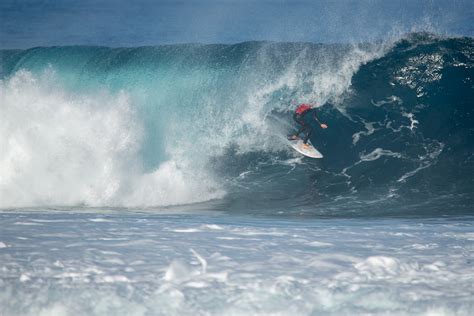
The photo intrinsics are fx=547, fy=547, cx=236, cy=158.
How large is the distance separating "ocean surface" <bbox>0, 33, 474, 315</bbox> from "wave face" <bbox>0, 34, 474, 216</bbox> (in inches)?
1.5

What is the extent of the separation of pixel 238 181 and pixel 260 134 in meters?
1.80

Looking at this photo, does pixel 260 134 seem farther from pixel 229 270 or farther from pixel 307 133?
pixel 229 270

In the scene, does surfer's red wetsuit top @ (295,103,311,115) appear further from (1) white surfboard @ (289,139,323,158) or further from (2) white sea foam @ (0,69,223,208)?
(2) white sea foam @ (0,69,223,208)

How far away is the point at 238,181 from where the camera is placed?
31.7 feet

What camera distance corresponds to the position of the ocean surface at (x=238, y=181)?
3.48m

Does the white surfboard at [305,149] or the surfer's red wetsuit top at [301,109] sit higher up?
the surfer's red wetsuit top at [301,109]

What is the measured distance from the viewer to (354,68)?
40.7 feet

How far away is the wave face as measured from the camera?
8.61 m

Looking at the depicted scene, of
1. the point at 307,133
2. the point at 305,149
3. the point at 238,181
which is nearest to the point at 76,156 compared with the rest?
the point at 238,181

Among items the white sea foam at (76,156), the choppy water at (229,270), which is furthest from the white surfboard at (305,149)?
the choppy water at (229,270)

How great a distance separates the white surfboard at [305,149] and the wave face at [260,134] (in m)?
0.17

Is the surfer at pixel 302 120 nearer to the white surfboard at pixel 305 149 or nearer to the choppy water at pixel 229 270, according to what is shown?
the white surfboard at pixel 305 149

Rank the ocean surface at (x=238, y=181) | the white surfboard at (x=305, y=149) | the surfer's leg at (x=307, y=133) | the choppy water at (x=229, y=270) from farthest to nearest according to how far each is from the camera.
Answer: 1. the surfer's leg at (x=307, y=133)
2. the white surfboard at (x=305, y=149)
3. the ocean surface at (x=238, y=181)
4. the choppy water at (x=229, y=270)

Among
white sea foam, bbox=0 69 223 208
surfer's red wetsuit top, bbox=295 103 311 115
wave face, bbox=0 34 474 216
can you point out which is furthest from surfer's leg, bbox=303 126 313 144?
white sea foam, bbox=0 69 223 208
